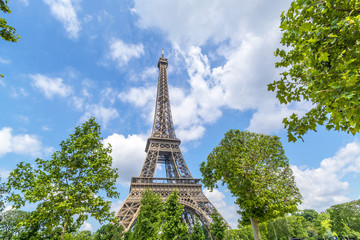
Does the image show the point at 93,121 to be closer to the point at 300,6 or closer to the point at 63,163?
Result: the point at 63,163

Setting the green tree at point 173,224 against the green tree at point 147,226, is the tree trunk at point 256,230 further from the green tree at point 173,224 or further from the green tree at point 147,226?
the green tree at point 147,226

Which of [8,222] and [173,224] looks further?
[8,222]

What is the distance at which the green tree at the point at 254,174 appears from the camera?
11227mm

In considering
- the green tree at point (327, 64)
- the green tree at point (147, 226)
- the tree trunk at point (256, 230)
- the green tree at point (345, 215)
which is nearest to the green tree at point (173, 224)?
the green tree at point (147, 226)

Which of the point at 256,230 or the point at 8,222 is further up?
the point at 8,222

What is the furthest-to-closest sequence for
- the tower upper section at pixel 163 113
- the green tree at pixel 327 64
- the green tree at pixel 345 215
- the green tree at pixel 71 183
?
the tower upper section at pixel 163 113 → the green tree at pixel 345 215 → the green tree at pixel 71 183 → the green tree at pixel 327 64

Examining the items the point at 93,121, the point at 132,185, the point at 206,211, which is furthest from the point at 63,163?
the point at 206,211

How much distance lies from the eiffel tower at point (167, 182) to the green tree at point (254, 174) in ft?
63.0

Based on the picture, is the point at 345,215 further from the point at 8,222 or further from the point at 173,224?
the point at 8,222

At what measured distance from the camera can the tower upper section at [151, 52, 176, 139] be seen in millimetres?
45438

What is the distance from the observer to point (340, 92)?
9.92 feet

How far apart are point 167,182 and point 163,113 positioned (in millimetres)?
20609

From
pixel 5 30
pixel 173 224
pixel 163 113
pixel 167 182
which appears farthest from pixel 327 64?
pixel 163 113

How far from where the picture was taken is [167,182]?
1395 inches
